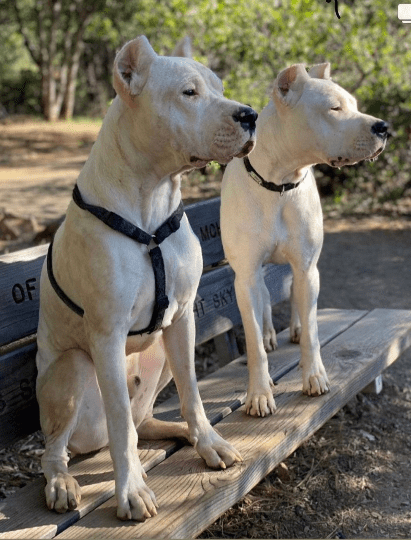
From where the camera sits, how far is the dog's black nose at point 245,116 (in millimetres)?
2406

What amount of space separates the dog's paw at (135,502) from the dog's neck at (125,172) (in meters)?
0.87

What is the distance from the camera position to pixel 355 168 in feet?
30.8

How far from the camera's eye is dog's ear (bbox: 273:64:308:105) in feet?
10.3

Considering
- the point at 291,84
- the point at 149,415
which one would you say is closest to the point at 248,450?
the point at 149,415

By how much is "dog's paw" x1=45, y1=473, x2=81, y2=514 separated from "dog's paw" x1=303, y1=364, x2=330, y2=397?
49.1 inches

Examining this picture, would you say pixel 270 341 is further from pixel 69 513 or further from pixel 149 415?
pixel 69 513

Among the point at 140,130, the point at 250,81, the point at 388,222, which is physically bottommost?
the point at 388,222

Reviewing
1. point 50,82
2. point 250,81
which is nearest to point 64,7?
point 50,82

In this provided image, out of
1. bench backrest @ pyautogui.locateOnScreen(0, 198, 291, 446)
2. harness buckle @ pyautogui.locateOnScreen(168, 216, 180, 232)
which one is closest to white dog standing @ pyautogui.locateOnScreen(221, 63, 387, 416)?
harness buckle @ pyautogui.locateOnScreen(168, 216, 180, 232)

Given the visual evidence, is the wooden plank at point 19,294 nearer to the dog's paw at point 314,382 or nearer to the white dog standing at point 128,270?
the white dog standing at point 128,270

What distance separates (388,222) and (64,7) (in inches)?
668

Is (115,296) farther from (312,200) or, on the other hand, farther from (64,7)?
(64,7)

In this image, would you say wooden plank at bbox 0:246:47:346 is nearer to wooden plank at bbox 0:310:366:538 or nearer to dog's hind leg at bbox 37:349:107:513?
dog's hind leg at bbox 37:349:107:513

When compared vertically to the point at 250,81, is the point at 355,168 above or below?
below
